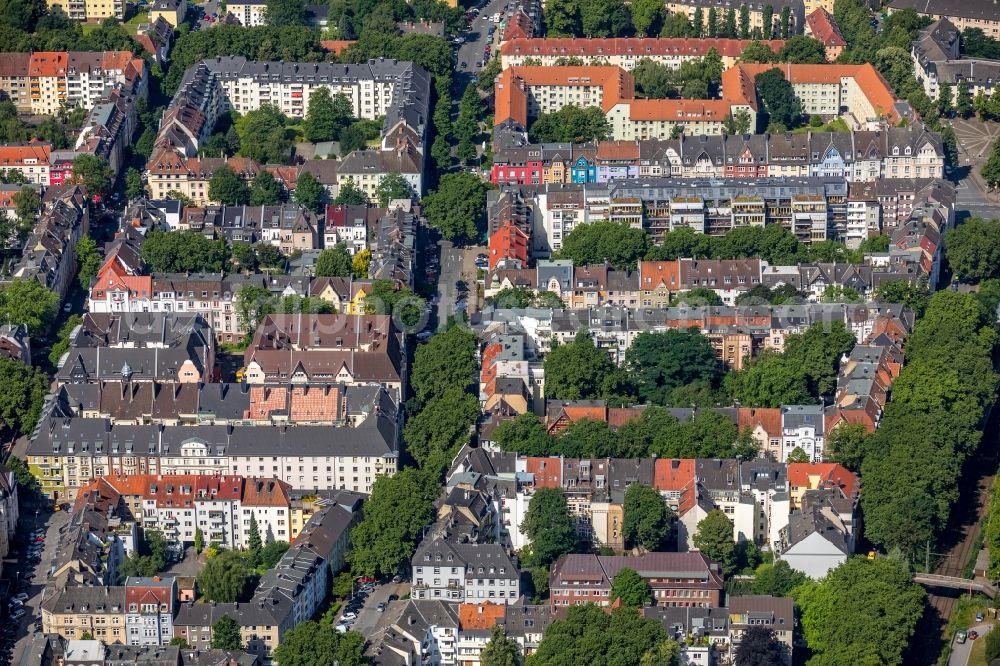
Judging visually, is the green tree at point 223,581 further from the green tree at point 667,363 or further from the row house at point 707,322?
the green tree at point 667,363

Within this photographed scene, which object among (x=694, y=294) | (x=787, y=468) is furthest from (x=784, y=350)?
(x=787, y=468)

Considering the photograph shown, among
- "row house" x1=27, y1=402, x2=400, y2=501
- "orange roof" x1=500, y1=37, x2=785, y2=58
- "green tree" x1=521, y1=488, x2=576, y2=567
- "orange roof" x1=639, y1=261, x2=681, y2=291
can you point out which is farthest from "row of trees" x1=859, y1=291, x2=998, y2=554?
"orange roof" x1=500, y1=37, x2=785, y2=58

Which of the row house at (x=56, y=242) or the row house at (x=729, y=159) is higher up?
the row house at (x=729, y=159)

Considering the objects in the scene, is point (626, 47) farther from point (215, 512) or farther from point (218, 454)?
point (215, 512)

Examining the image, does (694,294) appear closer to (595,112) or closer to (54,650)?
(595,112)

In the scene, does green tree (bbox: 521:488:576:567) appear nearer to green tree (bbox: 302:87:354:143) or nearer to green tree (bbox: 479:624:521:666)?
green tree (bbox: 479:624:521:666)

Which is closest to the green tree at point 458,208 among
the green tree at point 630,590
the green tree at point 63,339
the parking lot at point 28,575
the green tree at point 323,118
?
the green tree at point 323,118
